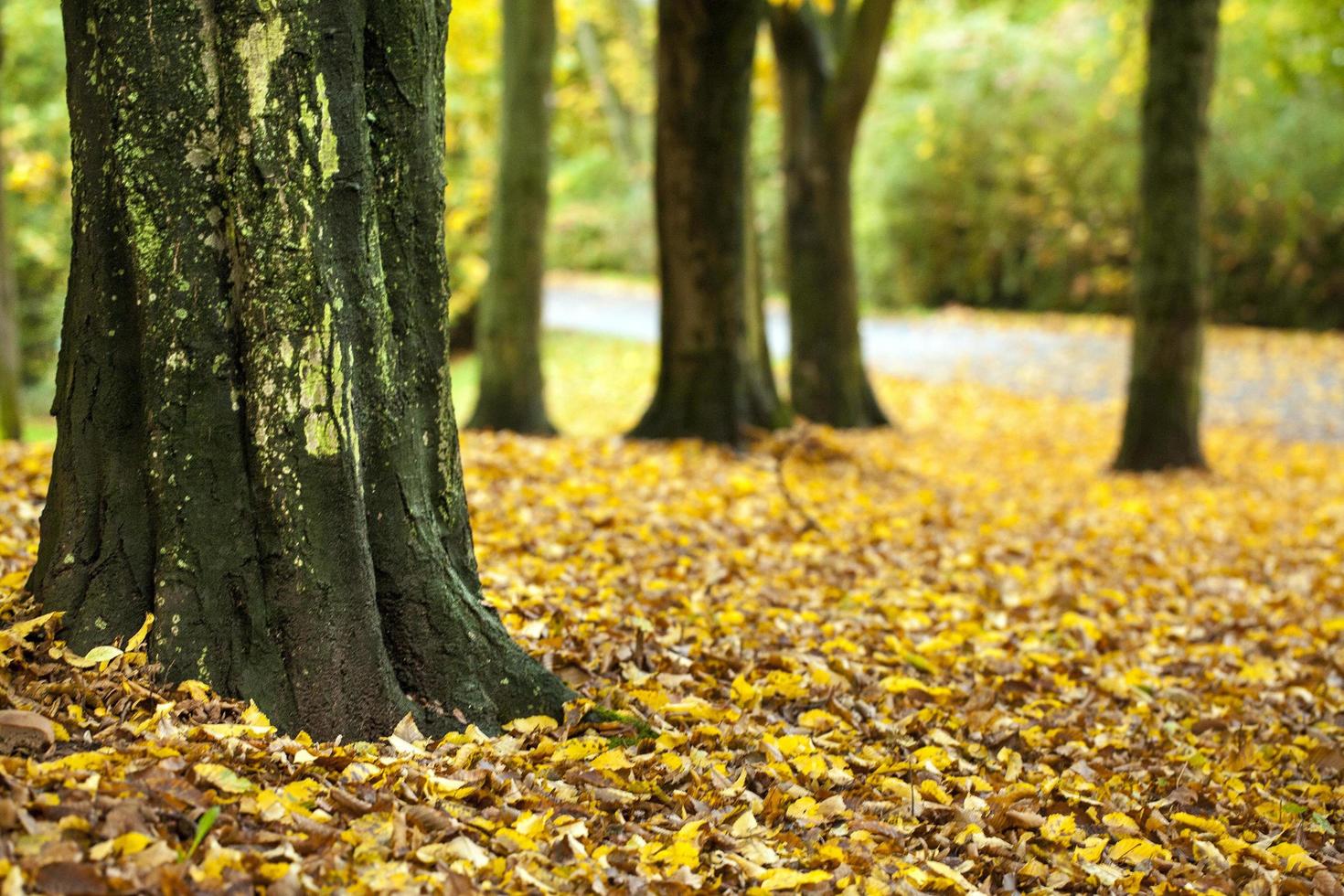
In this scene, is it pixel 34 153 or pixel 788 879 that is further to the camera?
pixel 34 153

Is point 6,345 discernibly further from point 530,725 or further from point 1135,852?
point 1135,852

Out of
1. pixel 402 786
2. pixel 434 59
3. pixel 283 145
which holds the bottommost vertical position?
pixel 402 786

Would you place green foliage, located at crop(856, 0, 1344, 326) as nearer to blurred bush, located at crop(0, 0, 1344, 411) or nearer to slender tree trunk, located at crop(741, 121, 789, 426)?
blurred bush, located at crop(0, 0, 1344, 411)

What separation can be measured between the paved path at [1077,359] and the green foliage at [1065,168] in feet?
3.42

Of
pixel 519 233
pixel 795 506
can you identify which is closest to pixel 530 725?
pixel 795 506

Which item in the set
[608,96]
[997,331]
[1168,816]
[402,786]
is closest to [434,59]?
[402,786]

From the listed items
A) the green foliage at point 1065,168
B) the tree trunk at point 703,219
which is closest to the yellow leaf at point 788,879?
the tree trunk at point 703,219

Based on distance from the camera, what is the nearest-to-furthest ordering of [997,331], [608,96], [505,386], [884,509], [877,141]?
[884,509] < [505,386] < [997,331] < [877,141] < [608,96]

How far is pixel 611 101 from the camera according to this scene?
27859mm

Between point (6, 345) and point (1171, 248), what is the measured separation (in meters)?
9.42

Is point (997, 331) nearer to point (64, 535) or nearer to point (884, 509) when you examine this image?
point (884, 509)

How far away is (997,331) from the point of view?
70.2 ft

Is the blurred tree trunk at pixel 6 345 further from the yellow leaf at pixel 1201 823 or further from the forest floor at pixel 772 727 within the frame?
the yellow leaf at pixel 1201 823

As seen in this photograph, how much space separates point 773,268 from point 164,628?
1024 inches
